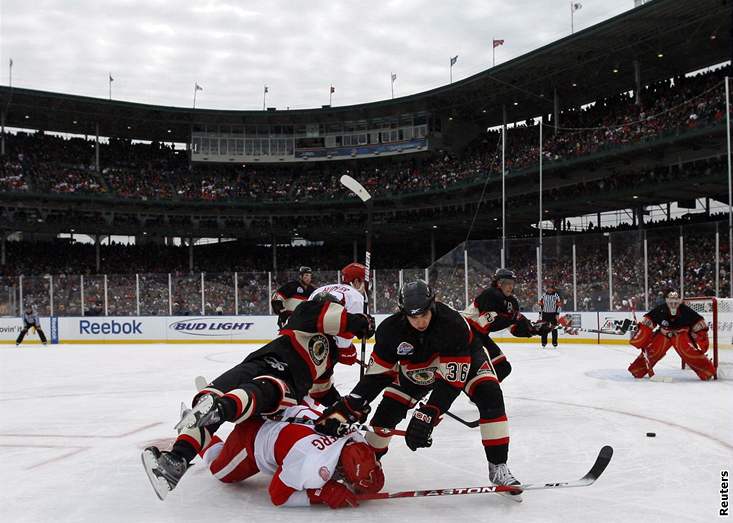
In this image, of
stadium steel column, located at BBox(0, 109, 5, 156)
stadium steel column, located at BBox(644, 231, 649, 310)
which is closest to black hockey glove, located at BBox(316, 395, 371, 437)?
stadium steel column, located at BBox(644, 231, 649, 310)

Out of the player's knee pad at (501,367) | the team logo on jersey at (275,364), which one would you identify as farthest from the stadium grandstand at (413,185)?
the team logo on jersey at (275,364)

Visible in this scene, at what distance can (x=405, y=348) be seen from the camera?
4.50 m

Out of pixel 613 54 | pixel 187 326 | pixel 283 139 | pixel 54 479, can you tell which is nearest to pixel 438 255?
pixel 283 139

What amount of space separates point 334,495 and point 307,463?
0.24 metres

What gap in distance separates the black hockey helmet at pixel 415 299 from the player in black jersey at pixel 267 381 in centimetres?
43

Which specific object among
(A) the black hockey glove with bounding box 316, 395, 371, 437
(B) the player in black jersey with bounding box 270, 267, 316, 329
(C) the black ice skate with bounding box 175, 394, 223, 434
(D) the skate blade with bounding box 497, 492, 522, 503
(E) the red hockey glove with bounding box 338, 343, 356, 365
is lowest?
(D) the skate blade with bounding box 497, 492, 522, 503

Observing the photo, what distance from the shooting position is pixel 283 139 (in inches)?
1687

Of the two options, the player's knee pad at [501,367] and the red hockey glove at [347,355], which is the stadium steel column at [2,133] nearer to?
the player's knee pad at [501,367]

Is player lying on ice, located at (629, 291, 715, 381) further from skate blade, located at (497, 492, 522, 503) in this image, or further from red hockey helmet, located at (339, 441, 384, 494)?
red hockey helmet, located at (339, 441, 384, 494)

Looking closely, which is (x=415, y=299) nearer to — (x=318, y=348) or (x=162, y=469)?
(x=318, y=348)

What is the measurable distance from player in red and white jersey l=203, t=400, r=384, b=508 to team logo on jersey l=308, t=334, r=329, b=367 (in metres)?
0.38

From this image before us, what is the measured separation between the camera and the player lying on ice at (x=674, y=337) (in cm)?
1031

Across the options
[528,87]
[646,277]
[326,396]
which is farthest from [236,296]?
[326,396]

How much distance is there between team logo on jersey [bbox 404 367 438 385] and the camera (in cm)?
459
